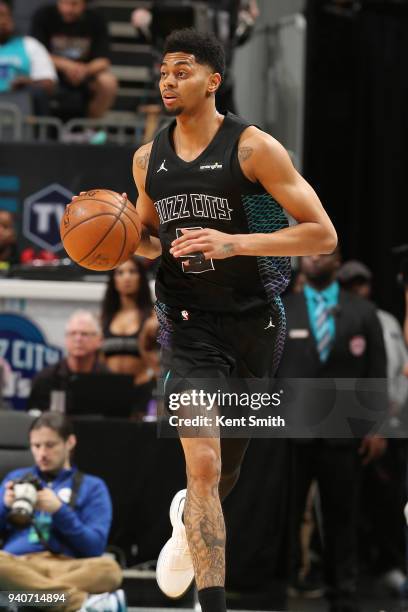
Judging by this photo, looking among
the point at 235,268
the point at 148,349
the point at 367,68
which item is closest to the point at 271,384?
the point at 235,268

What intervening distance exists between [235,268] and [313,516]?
439cm

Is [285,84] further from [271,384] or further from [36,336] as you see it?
[271,384]

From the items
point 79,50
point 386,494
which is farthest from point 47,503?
point 79,50

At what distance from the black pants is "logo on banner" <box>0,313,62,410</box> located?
83.5 inches

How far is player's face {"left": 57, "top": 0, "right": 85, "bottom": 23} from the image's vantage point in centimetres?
1193

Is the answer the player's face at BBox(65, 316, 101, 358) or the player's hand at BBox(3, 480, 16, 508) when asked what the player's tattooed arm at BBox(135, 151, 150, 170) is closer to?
the player's hand at BBox(3, 480, 16, 508)

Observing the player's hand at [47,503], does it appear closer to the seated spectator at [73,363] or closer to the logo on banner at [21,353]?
the seated spectator at [73,363]

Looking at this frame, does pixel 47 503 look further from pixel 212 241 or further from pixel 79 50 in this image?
pixel 79 50

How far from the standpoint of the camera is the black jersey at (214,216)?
5.75m

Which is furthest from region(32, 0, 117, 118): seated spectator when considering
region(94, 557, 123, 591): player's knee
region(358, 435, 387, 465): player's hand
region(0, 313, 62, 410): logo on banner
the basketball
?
the basketball

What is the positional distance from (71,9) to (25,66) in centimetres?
81

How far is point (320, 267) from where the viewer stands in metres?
9.32

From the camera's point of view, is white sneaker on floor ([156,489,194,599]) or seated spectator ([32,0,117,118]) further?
seated spectator ([32,0,117,118])

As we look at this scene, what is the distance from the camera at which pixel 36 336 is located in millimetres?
10055
